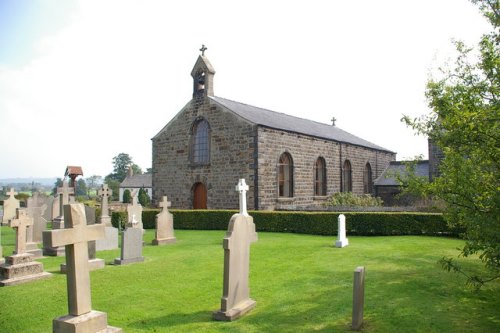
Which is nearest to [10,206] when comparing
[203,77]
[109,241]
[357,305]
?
[109,241]

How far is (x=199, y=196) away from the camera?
24.3m

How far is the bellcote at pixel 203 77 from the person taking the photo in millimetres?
24000

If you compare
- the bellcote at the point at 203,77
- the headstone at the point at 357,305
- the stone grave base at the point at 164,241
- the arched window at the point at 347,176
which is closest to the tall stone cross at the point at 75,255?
the headstone at the point at 357,305

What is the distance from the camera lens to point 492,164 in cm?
627

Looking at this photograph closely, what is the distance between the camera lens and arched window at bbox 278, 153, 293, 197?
23484 millimetres

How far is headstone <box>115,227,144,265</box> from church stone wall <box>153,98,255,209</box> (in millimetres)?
10163

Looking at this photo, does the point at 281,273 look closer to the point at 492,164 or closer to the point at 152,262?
the point at 152,262

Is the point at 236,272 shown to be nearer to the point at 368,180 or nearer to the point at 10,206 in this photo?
the point at 10,206

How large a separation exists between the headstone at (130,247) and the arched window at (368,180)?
2454 centimetres

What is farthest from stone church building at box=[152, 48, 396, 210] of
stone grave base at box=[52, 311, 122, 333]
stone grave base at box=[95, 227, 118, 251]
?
stone grave base at box=[52, 311, 122, 333]

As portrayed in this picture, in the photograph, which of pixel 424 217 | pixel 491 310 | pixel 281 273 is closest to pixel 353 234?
pixel 424 217

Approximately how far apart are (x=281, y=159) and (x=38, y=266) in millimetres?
15724

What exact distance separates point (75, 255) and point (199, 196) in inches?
759

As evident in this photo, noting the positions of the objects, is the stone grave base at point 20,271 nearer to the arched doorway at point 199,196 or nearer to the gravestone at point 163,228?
the gravestone at point 163,228
